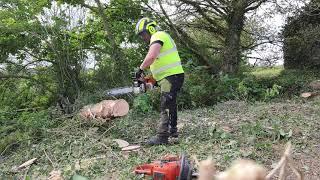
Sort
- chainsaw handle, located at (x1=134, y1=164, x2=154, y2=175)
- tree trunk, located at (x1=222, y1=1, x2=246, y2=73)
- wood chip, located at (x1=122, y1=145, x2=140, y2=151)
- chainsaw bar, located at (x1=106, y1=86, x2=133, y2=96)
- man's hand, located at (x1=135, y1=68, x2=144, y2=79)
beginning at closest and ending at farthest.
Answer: chainsaw handle, located at (x1=134, y1=164, x2=154, y2=175)
wood chip, located at (x1=122, y1=145, x2=140, y2=151)
man's hand, located at (x1=135, y1=68, x2=144, y2=79)
chainsaw bar, located at (x1=106, y1=86, x2=133, y2=96)
tree trunk, located at (x1=222, y1=1, x2=246, y2=73)

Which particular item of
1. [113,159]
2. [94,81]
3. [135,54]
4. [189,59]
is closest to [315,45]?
[189,59]

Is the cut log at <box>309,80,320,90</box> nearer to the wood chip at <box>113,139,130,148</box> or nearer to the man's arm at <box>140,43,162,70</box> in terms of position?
the wood chip at <box>113,139,130,148</box>

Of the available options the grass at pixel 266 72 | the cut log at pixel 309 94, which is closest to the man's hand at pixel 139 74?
the cut log at pixel 309 94

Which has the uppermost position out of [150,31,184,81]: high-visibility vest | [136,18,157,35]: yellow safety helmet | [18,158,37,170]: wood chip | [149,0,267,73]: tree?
[149,0,267,73]: tree

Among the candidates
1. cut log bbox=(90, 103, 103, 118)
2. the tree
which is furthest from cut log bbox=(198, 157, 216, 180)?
the tree

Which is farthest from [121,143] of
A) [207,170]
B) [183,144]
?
[207,170]

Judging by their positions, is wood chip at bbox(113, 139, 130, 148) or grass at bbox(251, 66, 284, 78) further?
grass at bbox(251, 66, 284, 78)

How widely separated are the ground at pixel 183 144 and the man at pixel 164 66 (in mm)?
327

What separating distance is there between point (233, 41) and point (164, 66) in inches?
265

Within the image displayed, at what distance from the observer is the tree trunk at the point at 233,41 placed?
11633 millimetres

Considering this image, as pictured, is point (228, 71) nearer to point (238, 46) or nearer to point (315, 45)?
point (238, 46)

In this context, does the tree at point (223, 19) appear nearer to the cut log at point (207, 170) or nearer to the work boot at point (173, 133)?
the work boot at point (173, 133)

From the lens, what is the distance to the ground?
4801 millimetres

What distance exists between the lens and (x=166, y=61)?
5453 millimetres
